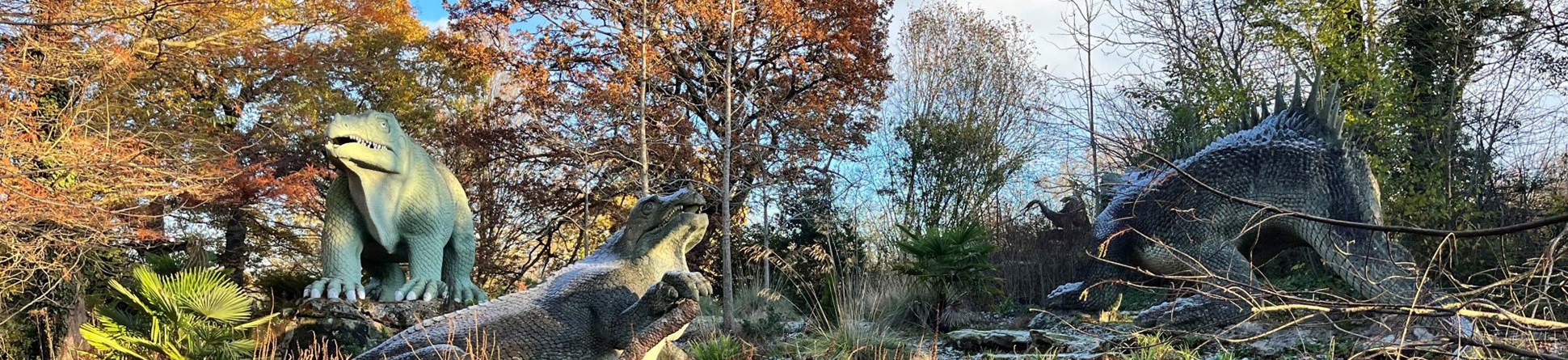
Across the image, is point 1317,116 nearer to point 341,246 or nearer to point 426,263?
point 426,263

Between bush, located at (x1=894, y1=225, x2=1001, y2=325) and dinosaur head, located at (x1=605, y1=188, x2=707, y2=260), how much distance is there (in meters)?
3.96

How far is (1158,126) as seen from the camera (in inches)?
464

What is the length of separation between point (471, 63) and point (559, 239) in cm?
278

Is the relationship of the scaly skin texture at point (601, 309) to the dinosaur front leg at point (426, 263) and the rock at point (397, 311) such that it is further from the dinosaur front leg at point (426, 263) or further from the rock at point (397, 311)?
the dinosaur front leg at point (426, 263)

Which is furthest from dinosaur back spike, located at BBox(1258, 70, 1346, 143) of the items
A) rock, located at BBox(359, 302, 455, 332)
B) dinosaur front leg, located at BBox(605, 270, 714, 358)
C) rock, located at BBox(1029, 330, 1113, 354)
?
rock, located at BBox(359, 302, 455, 332)

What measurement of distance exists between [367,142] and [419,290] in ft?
2.80

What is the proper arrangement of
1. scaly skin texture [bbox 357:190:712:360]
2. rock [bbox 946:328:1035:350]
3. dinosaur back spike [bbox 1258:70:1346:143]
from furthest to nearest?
dinosaur back spike [bbox 1258:70:1346:143] → rock [bbox 946:328:1035:350] → scaly skin texture [bbox 357:190:712:360]

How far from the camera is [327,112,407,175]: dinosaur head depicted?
511cm

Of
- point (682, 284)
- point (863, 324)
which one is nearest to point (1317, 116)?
point (863, 324)

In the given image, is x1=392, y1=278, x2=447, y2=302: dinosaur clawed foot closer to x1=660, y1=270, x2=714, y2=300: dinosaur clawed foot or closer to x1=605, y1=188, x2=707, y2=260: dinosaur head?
Result: x1=605, y1=188, x2=707, y2=260: dinosaur head

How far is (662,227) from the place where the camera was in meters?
3.40

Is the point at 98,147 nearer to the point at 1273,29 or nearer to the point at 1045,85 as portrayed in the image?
the point at 1273,29

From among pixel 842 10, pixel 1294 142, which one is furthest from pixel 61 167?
pixel 842 10

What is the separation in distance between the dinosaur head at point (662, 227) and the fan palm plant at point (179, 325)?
4.73 feet
